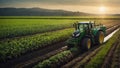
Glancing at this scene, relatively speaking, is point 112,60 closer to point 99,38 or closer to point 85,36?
point 85,36

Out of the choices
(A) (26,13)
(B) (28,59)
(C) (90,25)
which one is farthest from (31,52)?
(A) (26,13)

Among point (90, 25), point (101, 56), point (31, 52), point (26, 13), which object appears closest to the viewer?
point (101, 56)

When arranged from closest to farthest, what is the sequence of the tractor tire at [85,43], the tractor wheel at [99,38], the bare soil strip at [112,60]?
1. the bare soil strip at [112,60]
2. the tractor tire at [85,43]
3. the tractor wheel at [99,38]

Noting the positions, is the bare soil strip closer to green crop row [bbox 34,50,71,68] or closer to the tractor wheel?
green crop row [bbox 34,50,71,68]

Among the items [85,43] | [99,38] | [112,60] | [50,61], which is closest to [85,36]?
[85,43]

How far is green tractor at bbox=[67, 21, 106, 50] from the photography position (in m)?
17.8

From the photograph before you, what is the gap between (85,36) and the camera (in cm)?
1866

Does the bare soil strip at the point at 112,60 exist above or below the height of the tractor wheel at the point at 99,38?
below

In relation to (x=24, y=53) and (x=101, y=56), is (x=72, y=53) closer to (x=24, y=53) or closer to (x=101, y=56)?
(x=101, y=56)

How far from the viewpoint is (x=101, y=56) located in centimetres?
1520

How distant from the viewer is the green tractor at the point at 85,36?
58.3ft

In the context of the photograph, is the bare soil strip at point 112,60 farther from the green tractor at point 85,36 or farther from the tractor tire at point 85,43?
the green tractor at point 85,36

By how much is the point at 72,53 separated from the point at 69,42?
5.04ft

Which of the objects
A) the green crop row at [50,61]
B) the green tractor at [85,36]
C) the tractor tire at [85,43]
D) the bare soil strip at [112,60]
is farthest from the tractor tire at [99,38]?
the green crop row at [50,61]
